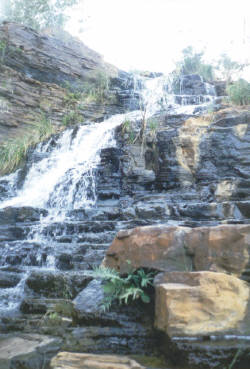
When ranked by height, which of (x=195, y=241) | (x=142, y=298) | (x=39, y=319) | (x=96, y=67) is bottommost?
(x=39, y=319)

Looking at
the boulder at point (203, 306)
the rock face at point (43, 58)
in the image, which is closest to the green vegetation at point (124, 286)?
the boulder at point (203, 306)

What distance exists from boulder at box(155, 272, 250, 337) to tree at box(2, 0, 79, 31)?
21.2 m

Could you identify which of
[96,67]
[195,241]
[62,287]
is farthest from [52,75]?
[195,241]

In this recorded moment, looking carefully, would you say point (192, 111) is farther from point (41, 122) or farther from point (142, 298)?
point (142, 298)

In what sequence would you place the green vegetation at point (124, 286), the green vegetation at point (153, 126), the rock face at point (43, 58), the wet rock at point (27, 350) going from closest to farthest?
the wet rock at point (27, 350) → the green vegetation at point (124, 286) → the green vegetation at point (153, 126) → the rock face at point (43, 58)

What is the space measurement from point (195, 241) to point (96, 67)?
48.4ft

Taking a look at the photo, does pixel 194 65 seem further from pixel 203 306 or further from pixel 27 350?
pixel 27 350

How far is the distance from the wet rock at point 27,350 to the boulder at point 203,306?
0.99 metres

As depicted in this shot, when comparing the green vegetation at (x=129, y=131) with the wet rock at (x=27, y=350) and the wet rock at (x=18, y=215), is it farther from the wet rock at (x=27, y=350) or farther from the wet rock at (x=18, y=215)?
the wet rock at (x=27, y=350)

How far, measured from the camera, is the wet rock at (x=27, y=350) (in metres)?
2.83

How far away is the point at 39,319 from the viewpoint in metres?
3.93

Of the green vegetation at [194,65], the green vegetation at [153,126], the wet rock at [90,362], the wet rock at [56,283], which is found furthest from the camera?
the green vegetation at [194,65]

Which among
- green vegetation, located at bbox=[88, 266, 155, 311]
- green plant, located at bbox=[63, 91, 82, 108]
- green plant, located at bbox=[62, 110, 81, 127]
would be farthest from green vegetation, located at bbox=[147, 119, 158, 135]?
green vegetation, located at bbox=[88, 266, 155, 311]

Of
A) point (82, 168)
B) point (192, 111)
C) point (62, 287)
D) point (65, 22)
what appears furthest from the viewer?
point (65, 22)
